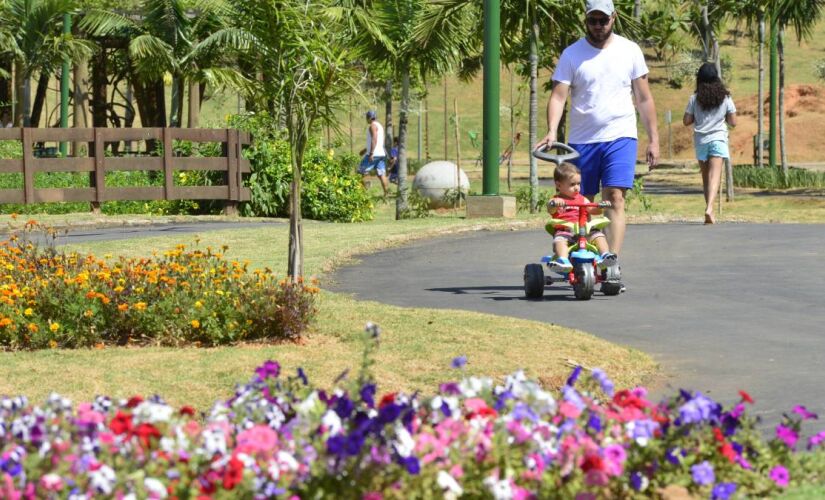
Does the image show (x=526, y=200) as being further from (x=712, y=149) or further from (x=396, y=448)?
(x=396, y=448)

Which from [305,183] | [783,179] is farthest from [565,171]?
[783,179]

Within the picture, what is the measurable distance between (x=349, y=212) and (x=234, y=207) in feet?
6.65

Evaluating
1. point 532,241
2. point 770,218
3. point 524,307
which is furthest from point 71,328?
point 770,218

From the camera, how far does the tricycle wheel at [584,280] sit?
1026 cm

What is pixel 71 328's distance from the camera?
26.6ft

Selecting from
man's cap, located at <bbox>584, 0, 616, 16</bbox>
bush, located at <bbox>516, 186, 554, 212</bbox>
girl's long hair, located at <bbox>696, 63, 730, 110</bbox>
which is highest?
man's cap, located at <bbox>584, 0, 616, 16</bbox>

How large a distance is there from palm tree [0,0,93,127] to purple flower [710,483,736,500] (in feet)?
104

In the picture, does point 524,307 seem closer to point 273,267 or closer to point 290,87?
point 290,87

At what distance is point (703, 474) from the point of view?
165 inches

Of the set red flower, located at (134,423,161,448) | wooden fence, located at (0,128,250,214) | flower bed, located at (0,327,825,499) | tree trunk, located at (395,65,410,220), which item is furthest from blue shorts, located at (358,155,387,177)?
red flower, located at (134,423,161,448)

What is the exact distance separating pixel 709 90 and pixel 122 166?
1055 centimetres

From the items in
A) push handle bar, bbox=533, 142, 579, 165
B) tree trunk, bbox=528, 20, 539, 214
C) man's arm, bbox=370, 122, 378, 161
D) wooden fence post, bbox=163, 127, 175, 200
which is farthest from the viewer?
man's arm, bbox=370, 122, 378, 161

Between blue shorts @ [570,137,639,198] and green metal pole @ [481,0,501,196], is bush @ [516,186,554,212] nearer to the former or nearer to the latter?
green metal pole @ [481,0,501,196]

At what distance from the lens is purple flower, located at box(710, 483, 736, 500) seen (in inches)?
165
